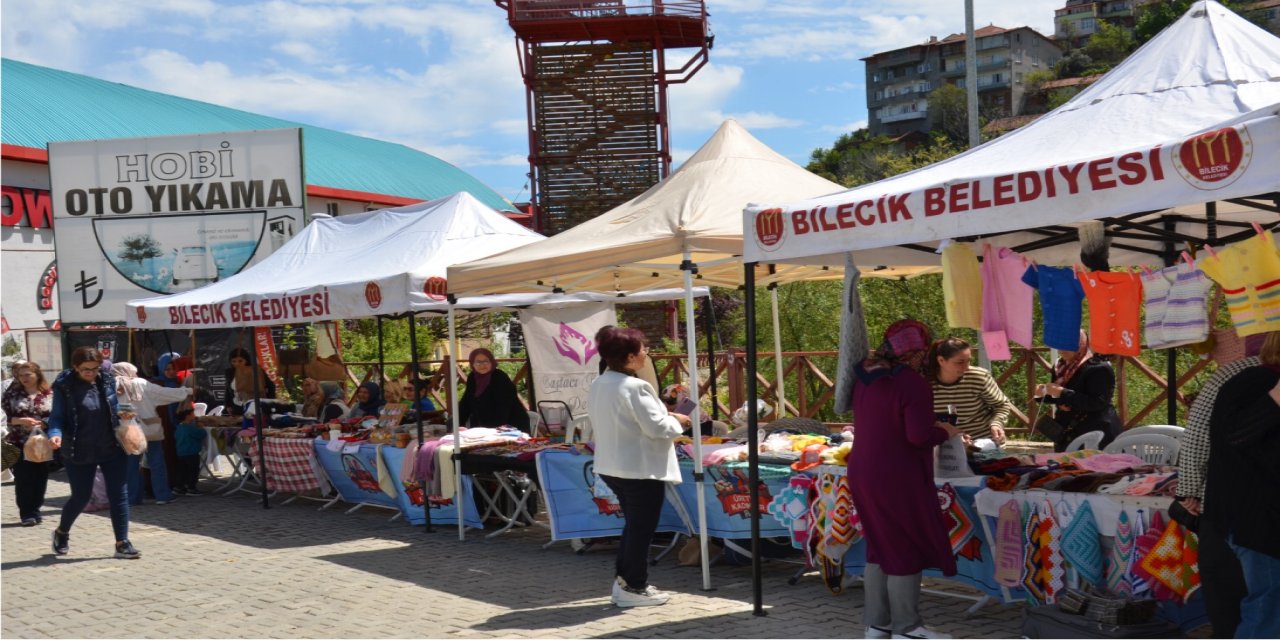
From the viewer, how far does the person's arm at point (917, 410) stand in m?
5.17

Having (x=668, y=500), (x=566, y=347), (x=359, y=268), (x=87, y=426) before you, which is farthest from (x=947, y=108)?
(x=87, y=426)

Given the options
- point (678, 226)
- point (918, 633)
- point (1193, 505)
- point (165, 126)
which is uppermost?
point (165, 126)

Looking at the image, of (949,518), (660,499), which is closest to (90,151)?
(660,499)

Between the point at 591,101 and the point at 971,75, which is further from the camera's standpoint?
the point at 591,101

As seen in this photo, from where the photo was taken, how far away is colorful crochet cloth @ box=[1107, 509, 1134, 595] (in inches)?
208

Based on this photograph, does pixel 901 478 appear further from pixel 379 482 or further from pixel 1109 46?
pixel 1109 46

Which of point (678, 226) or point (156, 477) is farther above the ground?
point (678, 226)

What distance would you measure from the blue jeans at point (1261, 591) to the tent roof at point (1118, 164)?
132cm

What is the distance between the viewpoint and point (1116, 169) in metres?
4.67

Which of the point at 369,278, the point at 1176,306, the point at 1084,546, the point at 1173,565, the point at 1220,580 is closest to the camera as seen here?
the point at 1220,580

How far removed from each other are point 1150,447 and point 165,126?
108 feet

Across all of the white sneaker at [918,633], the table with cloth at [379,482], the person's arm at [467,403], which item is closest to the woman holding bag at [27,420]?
the table with cloth at [379,482]

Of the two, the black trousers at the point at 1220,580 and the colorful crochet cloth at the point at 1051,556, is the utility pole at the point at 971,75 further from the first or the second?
the black trousers at the point at 1220,580

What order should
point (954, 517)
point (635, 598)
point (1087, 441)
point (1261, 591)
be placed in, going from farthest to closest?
point (1087, 441) → point (635, 598) → point (954, 517) → point (1261, 591)
